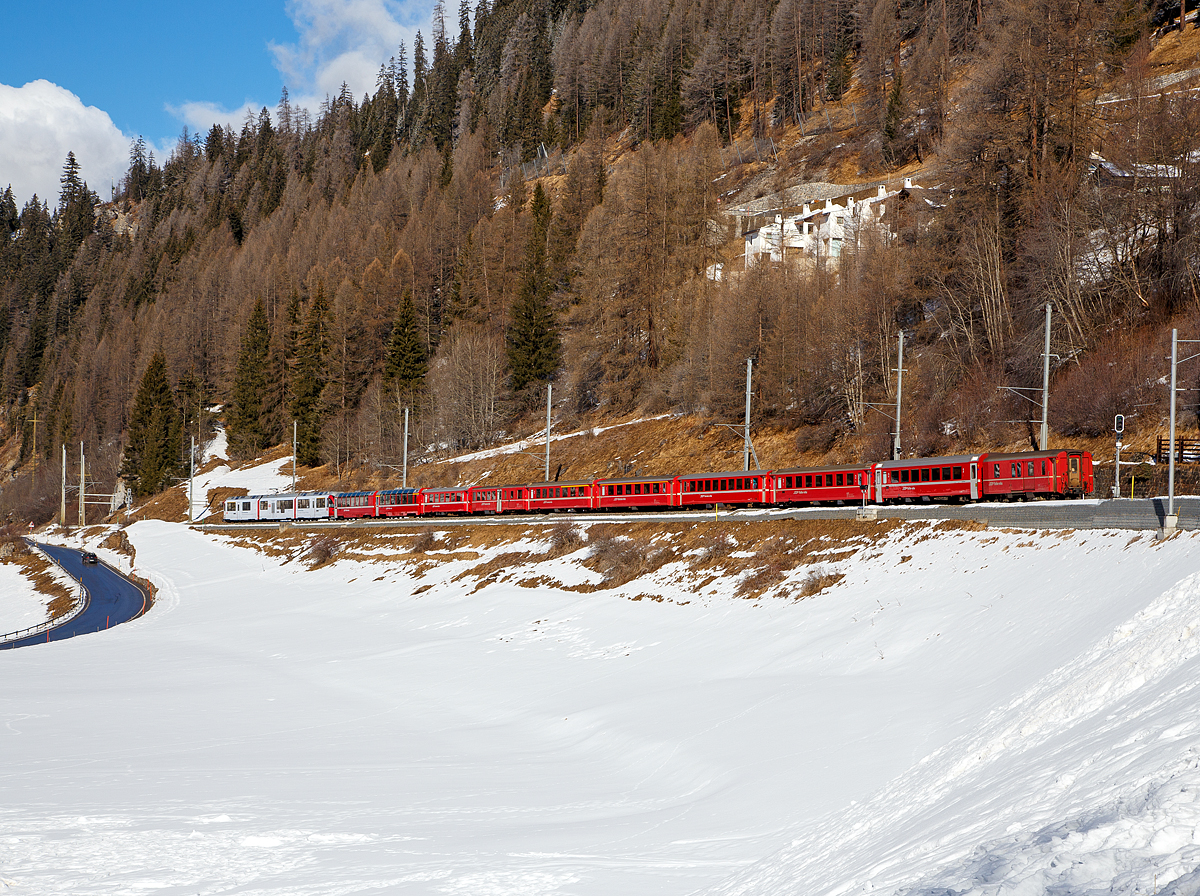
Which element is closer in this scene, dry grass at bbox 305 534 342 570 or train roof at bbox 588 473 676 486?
train roof at bbox 588 473 676 486

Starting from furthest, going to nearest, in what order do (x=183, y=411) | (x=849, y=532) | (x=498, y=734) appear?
(x=183, y=411) → (x=849, y=532) → (x=498, y=734)

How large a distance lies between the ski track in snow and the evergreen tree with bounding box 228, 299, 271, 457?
245 ft

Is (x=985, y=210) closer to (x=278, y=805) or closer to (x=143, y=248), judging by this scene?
(x=278, y=805)

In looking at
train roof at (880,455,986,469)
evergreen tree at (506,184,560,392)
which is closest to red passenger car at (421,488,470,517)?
evergreen tree at (506,184,560,392)

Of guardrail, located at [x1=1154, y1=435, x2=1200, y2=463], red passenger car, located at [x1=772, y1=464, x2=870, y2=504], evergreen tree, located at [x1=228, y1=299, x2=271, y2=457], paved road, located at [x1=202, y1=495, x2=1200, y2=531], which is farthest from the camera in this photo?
evergreen tree, located at [x1=228, y1=299, x2=271, y2=457]

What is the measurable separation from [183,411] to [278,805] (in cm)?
11548

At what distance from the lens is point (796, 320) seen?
5841 cm

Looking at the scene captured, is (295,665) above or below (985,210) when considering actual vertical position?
below

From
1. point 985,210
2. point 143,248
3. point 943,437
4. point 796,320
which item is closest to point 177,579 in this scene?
point 796,320

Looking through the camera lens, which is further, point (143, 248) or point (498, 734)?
point (143, 248)

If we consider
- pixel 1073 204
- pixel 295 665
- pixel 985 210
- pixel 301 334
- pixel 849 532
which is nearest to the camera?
pixel 295 665

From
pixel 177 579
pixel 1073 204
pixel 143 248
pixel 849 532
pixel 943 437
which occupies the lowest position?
pixel 177 579

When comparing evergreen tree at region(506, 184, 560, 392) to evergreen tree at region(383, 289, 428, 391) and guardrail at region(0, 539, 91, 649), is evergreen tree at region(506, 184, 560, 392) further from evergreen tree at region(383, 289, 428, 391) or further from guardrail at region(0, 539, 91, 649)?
guardrail at region(0, 539, 91, 649)

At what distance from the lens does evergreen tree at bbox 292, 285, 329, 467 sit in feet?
310
